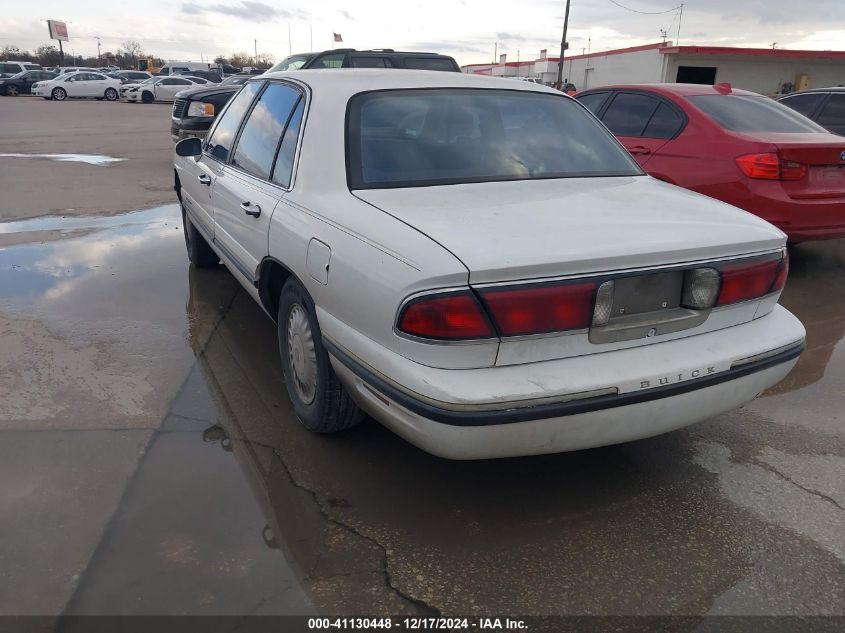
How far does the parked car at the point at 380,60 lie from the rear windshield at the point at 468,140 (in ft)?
20.9

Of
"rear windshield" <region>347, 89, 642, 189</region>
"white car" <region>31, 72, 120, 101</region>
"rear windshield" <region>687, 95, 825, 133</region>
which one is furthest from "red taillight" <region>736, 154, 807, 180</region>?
"white car" <region>31, 72, 120, 101</region>

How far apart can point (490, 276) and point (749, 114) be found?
4618 mm

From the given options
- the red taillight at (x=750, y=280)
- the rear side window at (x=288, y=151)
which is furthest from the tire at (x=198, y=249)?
the red taillight at (x=750, y=280)

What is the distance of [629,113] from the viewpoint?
20.6ft

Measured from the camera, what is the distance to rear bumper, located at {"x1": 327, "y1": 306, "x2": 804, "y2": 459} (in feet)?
7.02

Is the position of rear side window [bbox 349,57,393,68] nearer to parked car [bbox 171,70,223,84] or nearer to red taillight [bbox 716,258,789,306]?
red taillight [bbox 716,258,789,306]

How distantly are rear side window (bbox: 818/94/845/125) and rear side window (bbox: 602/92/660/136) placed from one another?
12.3 ft

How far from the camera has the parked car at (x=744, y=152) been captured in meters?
5.01

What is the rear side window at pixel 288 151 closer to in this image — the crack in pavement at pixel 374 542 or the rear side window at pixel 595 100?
the crack in pavement at pixel 374 542

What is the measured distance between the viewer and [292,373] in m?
3.24

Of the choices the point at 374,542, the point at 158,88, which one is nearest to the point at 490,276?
the point at 374,542

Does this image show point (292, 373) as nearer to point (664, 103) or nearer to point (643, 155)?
point (643, 155)

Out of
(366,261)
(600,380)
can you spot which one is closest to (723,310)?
(600,380)

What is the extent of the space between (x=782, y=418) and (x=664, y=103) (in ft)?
11.5
